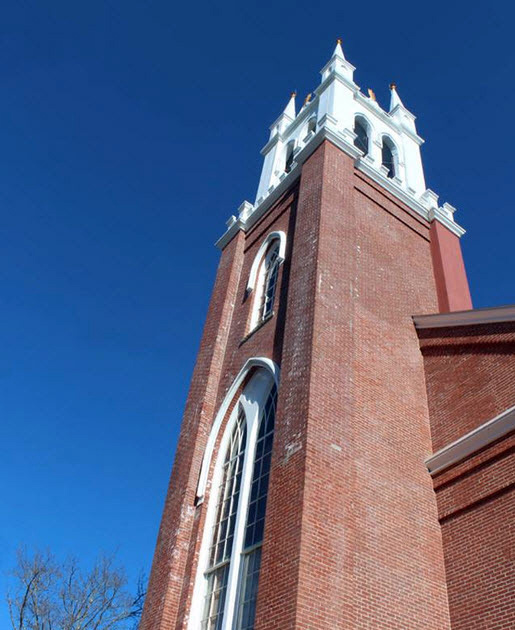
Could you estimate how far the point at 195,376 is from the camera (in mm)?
15516

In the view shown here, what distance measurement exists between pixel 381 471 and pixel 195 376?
6347 millimetres

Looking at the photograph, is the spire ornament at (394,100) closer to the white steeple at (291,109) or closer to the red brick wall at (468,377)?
the white steeple at (291,109)

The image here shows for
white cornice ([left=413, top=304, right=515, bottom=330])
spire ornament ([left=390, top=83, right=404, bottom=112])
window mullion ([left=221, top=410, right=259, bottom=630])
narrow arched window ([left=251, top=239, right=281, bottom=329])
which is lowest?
window mullion ([left=221, top=410, right=259, bottom=630])

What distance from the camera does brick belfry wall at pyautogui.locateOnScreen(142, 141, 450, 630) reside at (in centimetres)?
864

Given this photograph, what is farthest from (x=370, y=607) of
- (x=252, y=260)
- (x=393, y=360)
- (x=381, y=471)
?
(x=252, y=260)

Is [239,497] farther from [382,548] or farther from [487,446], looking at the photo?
[487,446]

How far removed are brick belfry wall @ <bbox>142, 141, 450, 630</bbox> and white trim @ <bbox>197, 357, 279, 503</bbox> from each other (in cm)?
25

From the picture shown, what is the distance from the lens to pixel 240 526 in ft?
36.3

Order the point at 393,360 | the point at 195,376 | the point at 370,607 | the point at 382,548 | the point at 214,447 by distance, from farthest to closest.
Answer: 1. the point at 195,376
2. the point at 214,447
3. the point at 393,360
4. the point at 382,548
5. the point at 370,607

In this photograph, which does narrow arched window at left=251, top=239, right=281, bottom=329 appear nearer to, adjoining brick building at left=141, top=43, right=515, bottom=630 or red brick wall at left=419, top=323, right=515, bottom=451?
adjoining brick building at left=141, top=43, right=515, bottom=630

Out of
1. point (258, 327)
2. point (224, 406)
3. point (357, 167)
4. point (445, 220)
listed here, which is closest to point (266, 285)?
point (258, 327)

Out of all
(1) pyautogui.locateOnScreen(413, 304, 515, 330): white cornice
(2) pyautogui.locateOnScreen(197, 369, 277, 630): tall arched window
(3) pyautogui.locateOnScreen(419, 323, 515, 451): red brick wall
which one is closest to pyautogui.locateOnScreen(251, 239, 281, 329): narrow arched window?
(2) pyautogui.locateOnScreen(197, 369, 277, 630): tall arched window

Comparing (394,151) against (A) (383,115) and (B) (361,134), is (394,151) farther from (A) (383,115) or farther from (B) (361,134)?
(A) (383,115)

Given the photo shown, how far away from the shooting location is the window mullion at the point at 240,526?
33.5 ft
